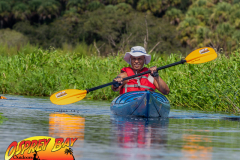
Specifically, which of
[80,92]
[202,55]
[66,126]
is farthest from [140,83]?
[66,126]

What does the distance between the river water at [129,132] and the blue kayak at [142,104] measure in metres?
0.19

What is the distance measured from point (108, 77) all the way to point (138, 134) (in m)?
8.42

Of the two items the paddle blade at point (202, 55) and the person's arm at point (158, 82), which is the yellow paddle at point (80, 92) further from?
the person's arm at point (158, 82)

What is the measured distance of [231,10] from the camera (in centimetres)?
4031

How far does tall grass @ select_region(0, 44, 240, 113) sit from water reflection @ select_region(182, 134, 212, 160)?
14.5 feet

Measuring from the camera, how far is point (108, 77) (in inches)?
611

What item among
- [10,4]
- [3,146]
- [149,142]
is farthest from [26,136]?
[10,4]

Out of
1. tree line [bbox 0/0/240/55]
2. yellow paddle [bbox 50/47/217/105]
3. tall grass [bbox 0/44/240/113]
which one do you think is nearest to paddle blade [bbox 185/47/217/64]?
yellow paddle [bbox 50/47/217/105]

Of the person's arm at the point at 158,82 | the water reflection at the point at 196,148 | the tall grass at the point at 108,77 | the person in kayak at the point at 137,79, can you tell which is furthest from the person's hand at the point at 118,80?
the water reflection at the point at 196,148

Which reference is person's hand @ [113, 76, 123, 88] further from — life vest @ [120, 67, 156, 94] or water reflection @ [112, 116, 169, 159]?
water reflection @ [112, 116, 169, 159]

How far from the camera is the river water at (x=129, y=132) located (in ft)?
18.5

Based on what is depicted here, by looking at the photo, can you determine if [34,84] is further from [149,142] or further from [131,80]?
[149,142]

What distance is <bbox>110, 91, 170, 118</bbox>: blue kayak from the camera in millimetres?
9469

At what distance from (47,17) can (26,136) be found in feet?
137
